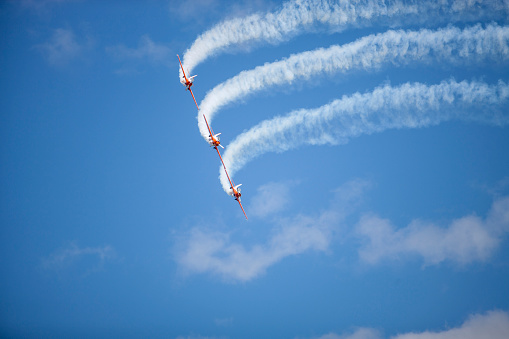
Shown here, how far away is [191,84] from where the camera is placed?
4872 centimetres

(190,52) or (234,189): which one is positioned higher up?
(190,52)

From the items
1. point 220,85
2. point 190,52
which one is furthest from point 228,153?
point 190,52

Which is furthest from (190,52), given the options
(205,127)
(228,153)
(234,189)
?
(234,189)

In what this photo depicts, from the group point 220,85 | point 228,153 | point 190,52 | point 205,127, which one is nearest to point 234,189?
point 228,153

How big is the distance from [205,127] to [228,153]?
355cm

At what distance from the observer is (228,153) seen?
1918 inches

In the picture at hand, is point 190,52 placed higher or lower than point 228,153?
higher

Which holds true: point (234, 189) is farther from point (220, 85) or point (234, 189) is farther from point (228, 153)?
point (220, 85)

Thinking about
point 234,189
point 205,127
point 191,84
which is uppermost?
point 191,84

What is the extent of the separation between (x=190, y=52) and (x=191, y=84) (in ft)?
11.4

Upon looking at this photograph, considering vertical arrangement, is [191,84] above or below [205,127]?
above

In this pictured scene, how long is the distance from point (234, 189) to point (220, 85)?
10.6 metres

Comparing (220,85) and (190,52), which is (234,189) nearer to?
(220,85)

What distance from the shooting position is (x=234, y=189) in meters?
49.2
